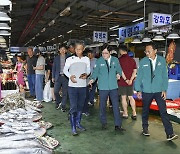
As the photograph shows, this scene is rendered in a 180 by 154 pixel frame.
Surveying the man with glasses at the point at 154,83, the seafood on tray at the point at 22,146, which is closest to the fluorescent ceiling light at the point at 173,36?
the man with glasses at the point at 154,83

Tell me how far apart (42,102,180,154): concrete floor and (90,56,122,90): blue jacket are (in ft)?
2.86

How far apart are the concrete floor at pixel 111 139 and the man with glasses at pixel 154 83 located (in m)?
0.37

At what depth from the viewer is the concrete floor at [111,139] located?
13.6 ft

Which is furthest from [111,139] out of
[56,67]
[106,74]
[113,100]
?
[56,67]

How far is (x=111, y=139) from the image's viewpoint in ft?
15.3

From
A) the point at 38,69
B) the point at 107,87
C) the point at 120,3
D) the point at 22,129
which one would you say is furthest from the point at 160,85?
the point at 120,3

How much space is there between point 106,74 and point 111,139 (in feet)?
3.93

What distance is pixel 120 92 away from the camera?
20.4 ft

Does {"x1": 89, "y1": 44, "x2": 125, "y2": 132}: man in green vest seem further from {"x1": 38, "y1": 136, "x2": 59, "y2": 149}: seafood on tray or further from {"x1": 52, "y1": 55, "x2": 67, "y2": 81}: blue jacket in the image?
{"x1": 52, "y1": 55, "x2": 67, "y2": 81}: blue jacket

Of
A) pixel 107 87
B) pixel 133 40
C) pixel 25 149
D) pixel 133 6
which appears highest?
pixel 133 6

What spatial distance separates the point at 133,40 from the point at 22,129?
1076cm

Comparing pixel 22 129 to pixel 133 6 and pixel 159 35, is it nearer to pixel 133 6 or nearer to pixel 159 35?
pixel 159 35

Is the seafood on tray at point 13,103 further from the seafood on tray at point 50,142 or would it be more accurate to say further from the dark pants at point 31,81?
the dark pants at point 31,81

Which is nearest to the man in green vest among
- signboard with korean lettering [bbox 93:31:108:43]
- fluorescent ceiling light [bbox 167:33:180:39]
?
fluorescent ceiling light [bbox 167:33:180:39]
